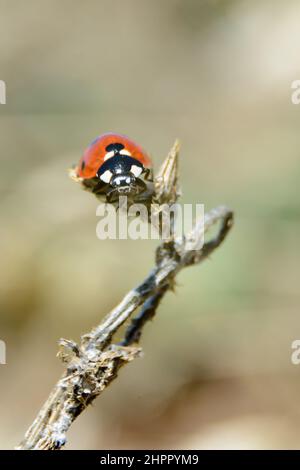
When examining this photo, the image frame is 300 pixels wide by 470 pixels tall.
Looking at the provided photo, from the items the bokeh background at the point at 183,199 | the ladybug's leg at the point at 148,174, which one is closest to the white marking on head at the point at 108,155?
the ladybug's leg at the point at 148,174

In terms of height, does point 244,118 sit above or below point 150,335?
above

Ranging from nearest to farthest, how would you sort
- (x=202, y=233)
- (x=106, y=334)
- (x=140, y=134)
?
1. (x=106, y=334)
2. (x=202, y=233)
3. (x=140, y=134)

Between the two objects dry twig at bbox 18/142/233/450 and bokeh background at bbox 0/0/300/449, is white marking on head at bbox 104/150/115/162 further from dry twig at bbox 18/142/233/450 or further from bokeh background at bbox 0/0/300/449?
bokeh background at bbox 0/0/300/449

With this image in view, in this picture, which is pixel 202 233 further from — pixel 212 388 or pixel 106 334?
pixel 212 388

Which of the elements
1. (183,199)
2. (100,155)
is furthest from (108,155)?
(183,199)

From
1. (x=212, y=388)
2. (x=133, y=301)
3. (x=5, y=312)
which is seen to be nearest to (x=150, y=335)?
(x=212, y=388)

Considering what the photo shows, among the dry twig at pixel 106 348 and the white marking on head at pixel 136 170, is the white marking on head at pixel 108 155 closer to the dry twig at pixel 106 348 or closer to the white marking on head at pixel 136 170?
the white marking on head at pixel 136 170

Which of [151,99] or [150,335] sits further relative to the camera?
[151,99]
